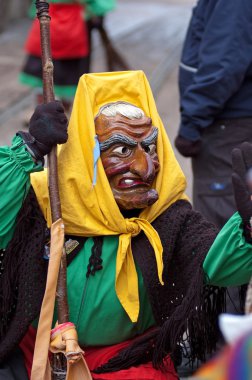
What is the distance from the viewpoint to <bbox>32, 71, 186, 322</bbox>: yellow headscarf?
2.94m

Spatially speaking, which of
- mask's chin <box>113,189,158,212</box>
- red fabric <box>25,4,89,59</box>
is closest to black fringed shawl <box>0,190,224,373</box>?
mask's chin <box>113,189,158,212</box>

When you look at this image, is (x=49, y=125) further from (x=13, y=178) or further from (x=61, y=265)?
(x=61, y=265)

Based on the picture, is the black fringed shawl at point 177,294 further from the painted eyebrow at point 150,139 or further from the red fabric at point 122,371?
the painted eyebrow at point 150,139

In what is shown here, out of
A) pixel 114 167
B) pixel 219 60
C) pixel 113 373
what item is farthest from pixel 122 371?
pixel 219 60

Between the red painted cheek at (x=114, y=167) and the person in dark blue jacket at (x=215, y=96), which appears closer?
the red painted cheek at (x=114, y=167)

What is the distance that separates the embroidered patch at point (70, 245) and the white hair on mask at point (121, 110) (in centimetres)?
45

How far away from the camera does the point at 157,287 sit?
2.99 meters

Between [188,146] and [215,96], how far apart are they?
0.28 m

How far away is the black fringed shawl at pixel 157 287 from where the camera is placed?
2.95m

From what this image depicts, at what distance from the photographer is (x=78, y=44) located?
6809 mm

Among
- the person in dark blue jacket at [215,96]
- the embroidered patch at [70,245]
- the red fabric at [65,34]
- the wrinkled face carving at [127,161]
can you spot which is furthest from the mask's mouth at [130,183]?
the red fabric at [65,34]

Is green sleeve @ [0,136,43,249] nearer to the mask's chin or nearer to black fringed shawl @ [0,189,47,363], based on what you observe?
black fringed shawl @ [0,189,47,363]

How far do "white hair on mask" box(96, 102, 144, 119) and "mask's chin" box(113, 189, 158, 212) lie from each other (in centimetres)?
27

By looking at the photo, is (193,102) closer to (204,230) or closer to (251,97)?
(251,97)
